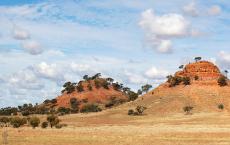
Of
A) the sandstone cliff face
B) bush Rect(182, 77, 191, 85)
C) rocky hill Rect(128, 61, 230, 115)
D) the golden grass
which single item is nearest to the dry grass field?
the golden grass

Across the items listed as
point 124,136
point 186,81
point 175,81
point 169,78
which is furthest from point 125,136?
point 169,78

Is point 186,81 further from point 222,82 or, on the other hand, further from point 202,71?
point 222,82

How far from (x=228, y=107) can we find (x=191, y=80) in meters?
26.7

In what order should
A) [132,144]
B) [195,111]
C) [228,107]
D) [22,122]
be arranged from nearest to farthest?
[132,144], [22,122], [195,111], [228,107]


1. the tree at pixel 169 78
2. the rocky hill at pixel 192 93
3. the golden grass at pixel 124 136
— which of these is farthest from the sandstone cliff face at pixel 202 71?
the golden grass at pixel 124 136

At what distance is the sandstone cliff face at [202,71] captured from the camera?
612 feet

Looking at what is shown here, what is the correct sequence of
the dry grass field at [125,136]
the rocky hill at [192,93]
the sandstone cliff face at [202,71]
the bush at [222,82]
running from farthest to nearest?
the sandstone cliff face at [202,71] → the bush at [222,82] → the rocky hill at [192,93] → the dry grass field at [125,136]

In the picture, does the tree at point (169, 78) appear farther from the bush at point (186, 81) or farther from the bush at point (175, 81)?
the bush at point (186, 81)

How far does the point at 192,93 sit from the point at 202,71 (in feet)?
67.7

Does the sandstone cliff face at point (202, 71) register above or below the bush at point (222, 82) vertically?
above

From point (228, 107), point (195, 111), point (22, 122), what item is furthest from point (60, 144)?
point (228, 107)

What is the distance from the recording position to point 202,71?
189 meters

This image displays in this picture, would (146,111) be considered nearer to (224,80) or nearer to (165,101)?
(165,101)

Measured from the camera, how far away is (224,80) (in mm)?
179625
